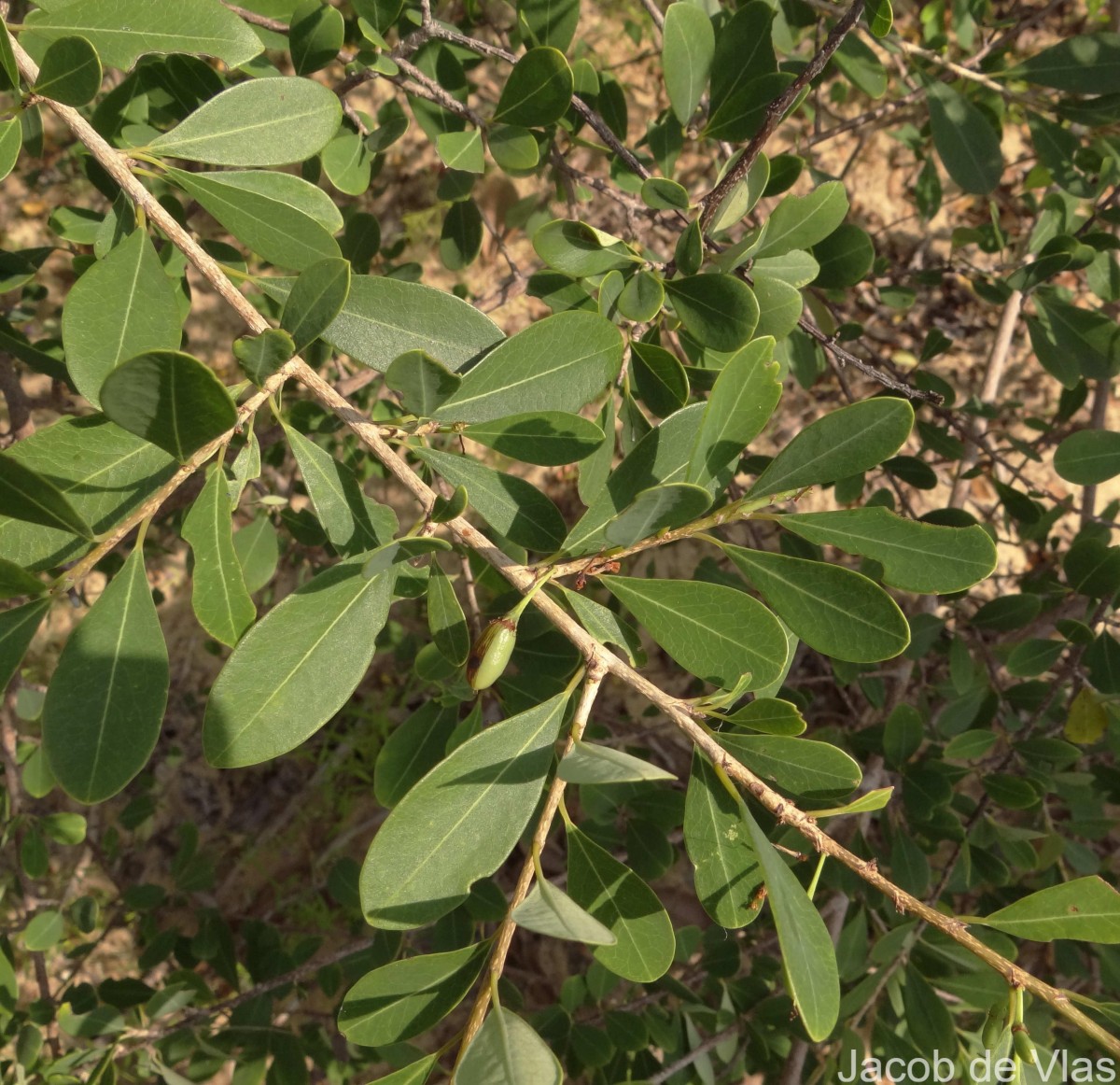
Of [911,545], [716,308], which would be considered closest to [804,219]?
[716,308]

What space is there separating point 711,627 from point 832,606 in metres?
0.14

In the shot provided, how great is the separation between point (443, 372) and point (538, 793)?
1.58 feet

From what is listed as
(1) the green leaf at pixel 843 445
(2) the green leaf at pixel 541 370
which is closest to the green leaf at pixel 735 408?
(1) the green leaf at pixel 843 445

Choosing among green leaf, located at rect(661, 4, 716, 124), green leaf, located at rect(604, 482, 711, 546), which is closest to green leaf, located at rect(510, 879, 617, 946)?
green leaf, located at rect(604, 482, 711, 546)

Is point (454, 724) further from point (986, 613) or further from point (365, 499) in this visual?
point (986, 613)

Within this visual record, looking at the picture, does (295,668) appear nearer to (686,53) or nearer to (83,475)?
(83,475)

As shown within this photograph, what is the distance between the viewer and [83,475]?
1053 millimetres

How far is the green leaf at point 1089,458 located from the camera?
1.82 metres

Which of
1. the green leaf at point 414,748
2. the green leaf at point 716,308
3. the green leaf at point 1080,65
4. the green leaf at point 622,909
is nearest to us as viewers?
the green leaf at point 622,909

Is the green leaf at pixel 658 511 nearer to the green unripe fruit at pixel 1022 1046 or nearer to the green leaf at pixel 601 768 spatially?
the green leaf at pixel 601 768

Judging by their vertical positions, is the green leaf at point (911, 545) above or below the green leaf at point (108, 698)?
above

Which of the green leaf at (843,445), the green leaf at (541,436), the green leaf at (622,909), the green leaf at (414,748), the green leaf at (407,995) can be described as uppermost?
the green leaf at (843,445)

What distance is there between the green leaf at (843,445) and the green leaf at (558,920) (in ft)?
1.68

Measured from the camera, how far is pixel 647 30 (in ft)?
12.0
